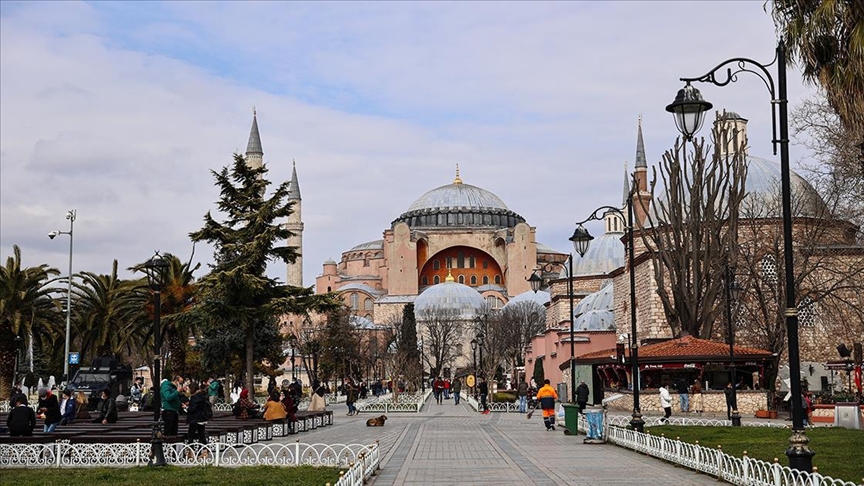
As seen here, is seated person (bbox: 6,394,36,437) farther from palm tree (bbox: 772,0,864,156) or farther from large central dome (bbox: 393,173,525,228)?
large central dome (bbox: 393,173,525,228)

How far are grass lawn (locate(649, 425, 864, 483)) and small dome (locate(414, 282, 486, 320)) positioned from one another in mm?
69020

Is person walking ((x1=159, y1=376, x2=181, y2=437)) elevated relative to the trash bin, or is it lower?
elevated

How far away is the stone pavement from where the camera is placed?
12.0 metres

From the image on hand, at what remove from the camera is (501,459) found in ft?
48.9

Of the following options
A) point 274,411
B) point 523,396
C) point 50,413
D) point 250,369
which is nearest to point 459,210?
point 523,396

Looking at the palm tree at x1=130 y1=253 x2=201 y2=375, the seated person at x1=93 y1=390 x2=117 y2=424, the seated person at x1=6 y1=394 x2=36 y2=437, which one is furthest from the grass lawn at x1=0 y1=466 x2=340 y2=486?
the palm tree at x1=130 y1=253 x2=201 y2=375

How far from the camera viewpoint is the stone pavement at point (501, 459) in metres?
12.0

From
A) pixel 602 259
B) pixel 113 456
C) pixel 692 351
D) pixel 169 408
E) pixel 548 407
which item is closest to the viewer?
pixel 113 456

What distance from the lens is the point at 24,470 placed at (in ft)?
42.7

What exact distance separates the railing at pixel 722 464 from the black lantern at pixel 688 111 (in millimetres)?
3379

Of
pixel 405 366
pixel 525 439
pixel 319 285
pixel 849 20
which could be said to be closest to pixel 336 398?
pixel 405 366

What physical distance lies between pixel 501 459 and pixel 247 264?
1599 centimetres

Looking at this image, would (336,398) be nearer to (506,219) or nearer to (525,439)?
(525,439)

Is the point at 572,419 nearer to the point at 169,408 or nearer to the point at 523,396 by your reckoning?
the point at 169,408
